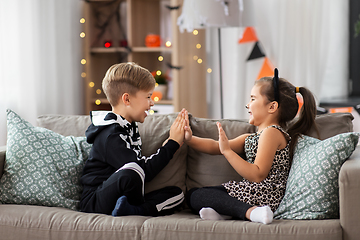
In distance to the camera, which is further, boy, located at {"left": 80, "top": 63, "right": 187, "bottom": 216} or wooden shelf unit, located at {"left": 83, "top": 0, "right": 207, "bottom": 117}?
wooden shelf unit, located at {"left": 83, "top": 0, "right": 207, "bottom": 117}

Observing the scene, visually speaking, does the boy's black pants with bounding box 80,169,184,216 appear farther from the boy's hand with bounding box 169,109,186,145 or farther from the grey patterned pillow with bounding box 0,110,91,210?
the boy's hand with bounding box 169,109,186,145

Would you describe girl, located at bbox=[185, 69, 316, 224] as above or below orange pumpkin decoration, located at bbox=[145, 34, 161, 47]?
below

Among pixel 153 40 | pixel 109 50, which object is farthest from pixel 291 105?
pixel 109 50

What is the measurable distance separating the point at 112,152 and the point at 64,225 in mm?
333

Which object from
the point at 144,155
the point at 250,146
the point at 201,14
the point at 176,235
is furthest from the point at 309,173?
the point at 201,14

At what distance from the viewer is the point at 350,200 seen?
53.6 inches

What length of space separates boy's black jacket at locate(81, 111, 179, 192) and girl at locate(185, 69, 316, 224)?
179 mm

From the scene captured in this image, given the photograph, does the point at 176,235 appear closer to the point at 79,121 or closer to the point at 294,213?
the point at 294,213

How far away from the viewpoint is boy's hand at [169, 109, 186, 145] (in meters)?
1.77

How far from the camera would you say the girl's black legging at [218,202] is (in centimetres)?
153

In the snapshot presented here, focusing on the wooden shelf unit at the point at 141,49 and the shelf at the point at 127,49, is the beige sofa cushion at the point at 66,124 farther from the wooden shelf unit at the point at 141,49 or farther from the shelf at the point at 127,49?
the shelf at the point at 127,49

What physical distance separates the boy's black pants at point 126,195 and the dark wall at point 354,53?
2.22 m

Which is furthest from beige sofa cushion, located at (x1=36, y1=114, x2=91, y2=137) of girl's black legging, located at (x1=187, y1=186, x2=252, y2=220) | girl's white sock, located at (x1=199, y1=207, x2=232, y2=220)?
girl's white sock, located at (x1=199, y1=207, x2=232, y2=220)

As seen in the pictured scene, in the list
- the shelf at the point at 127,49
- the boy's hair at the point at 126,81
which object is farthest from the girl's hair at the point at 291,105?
the shelf at the point at 127,49
